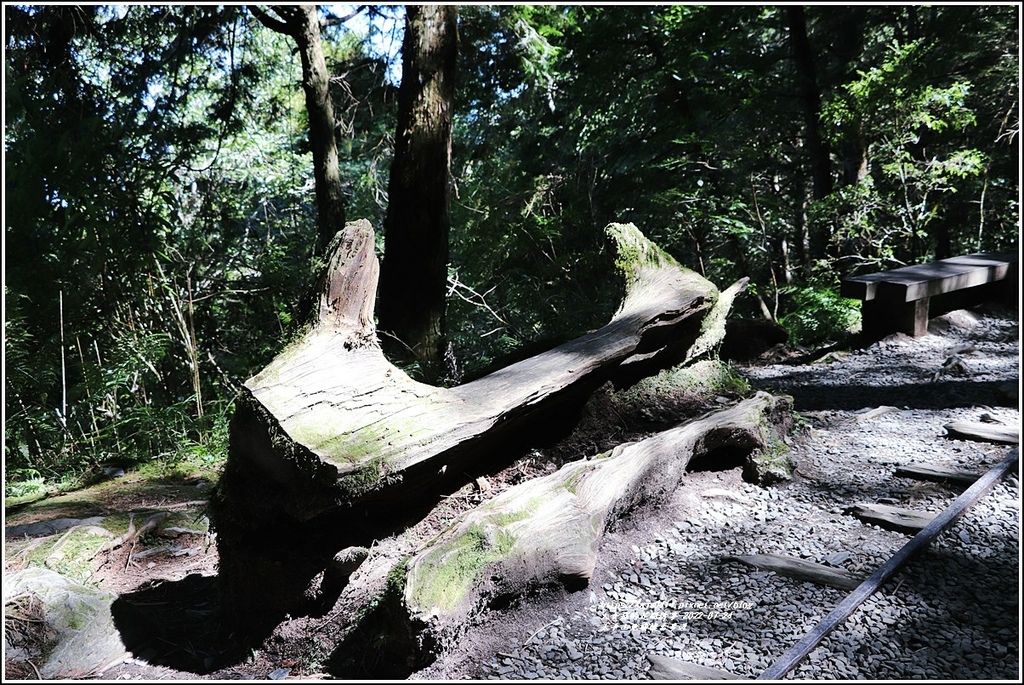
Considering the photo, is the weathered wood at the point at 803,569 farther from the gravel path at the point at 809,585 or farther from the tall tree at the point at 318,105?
the tall tree at the point at 318,105

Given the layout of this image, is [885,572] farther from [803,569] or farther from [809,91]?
[809,91]

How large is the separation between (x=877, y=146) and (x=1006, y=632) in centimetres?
835

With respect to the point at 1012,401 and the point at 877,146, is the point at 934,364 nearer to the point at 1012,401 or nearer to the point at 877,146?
the point at 1012,401

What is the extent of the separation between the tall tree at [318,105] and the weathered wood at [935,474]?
16.0ft

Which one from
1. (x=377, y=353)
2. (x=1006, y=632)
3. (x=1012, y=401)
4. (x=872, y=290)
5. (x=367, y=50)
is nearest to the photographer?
(x=1006, y=632)

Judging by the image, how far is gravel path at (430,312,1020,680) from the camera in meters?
2.46

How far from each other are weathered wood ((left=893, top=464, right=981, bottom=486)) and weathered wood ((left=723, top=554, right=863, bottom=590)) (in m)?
1.32

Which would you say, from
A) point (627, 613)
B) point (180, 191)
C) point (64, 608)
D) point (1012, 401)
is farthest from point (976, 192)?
point (64, 608)

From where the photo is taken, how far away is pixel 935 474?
13.1ft

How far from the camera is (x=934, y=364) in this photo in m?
6.46

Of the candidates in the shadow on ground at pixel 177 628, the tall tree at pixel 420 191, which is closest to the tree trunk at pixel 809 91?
the tall tree at pixel 420 191

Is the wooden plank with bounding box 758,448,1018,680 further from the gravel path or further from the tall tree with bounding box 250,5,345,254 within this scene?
the tall tree with bounding box 250,5,345,254

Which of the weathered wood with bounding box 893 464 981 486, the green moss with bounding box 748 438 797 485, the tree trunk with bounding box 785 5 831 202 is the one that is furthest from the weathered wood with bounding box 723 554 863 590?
the tree trunk with bounding box 785 5 831 202

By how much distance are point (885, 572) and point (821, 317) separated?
19.7ft
